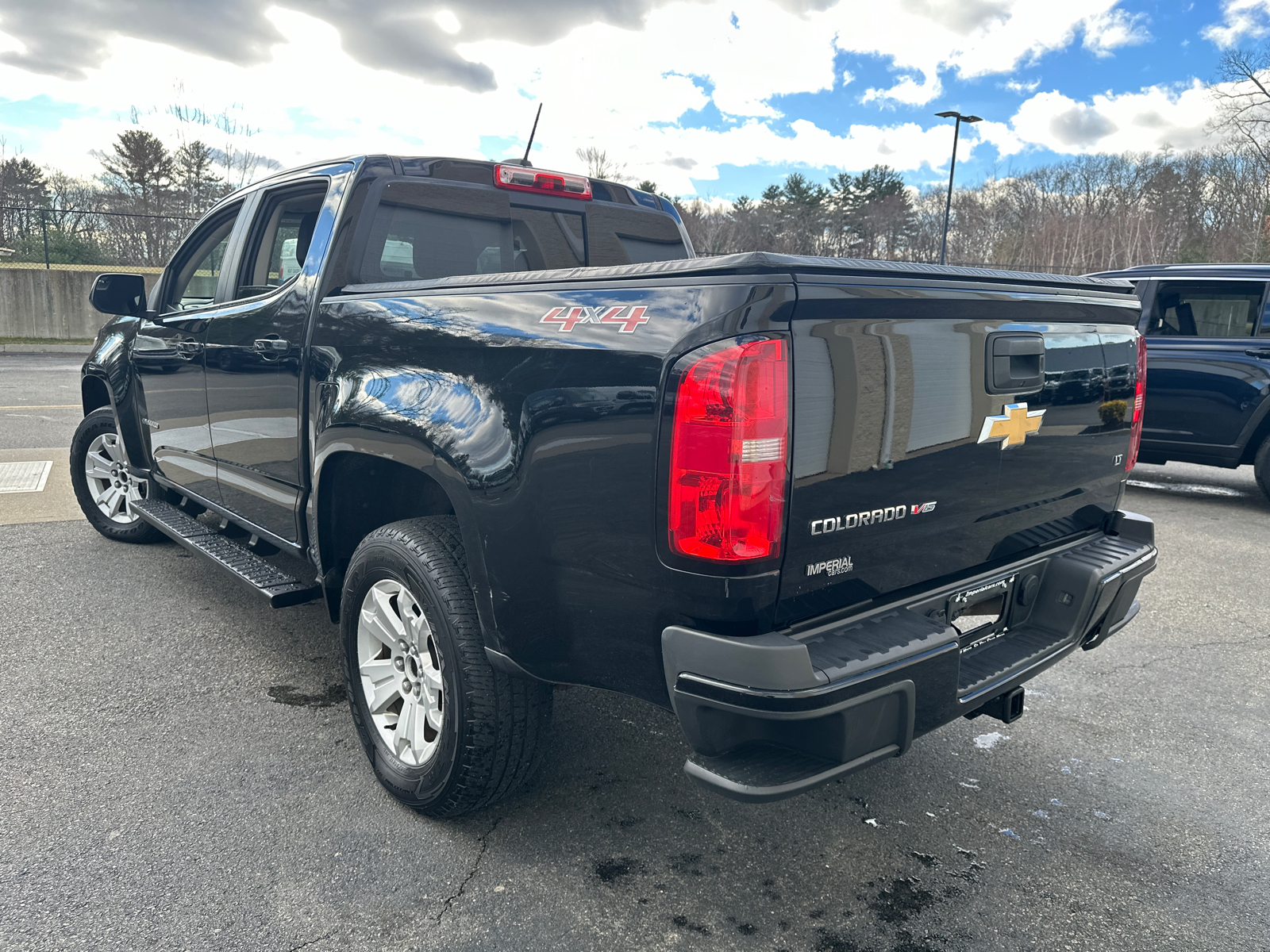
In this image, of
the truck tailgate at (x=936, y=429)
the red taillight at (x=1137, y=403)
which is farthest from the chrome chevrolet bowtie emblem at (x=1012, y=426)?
the red taillight at (x=1137, y=403)

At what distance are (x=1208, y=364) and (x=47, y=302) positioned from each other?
25.6 m

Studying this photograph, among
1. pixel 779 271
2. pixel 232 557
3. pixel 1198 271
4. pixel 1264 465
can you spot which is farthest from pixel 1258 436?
pixel 232 557

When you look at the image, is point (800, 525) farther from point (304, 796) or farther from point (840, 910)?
point (304, 796)

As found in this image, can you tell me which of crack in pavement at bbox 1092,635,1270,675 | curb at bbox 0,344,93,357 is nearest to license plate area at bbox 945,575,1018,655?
crack in pavement at bbox 1092,635,1270,675

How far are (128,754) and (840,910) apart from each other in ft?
7.60

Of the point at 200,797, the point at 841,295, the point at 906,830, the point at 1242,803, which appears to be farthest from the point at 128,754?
the point at 1242,803

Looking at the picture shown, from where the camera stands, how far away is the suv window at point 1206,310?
23.0ft

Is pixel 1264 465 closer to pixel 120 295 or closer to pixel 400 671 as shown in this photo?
pixel 400 671

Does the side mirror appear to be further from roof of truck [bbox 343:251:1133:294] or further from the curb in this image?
the curb

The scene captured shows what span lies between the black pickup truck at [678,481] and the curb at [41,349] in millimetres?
19679

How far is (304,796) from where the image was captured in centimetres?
267

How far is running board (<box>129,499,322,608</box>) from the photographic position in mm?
3188

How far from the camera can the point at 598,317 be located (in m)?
2.00

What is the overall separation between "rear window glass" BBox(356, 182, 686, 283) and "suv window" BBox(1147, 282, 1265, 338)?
18.5 feet
